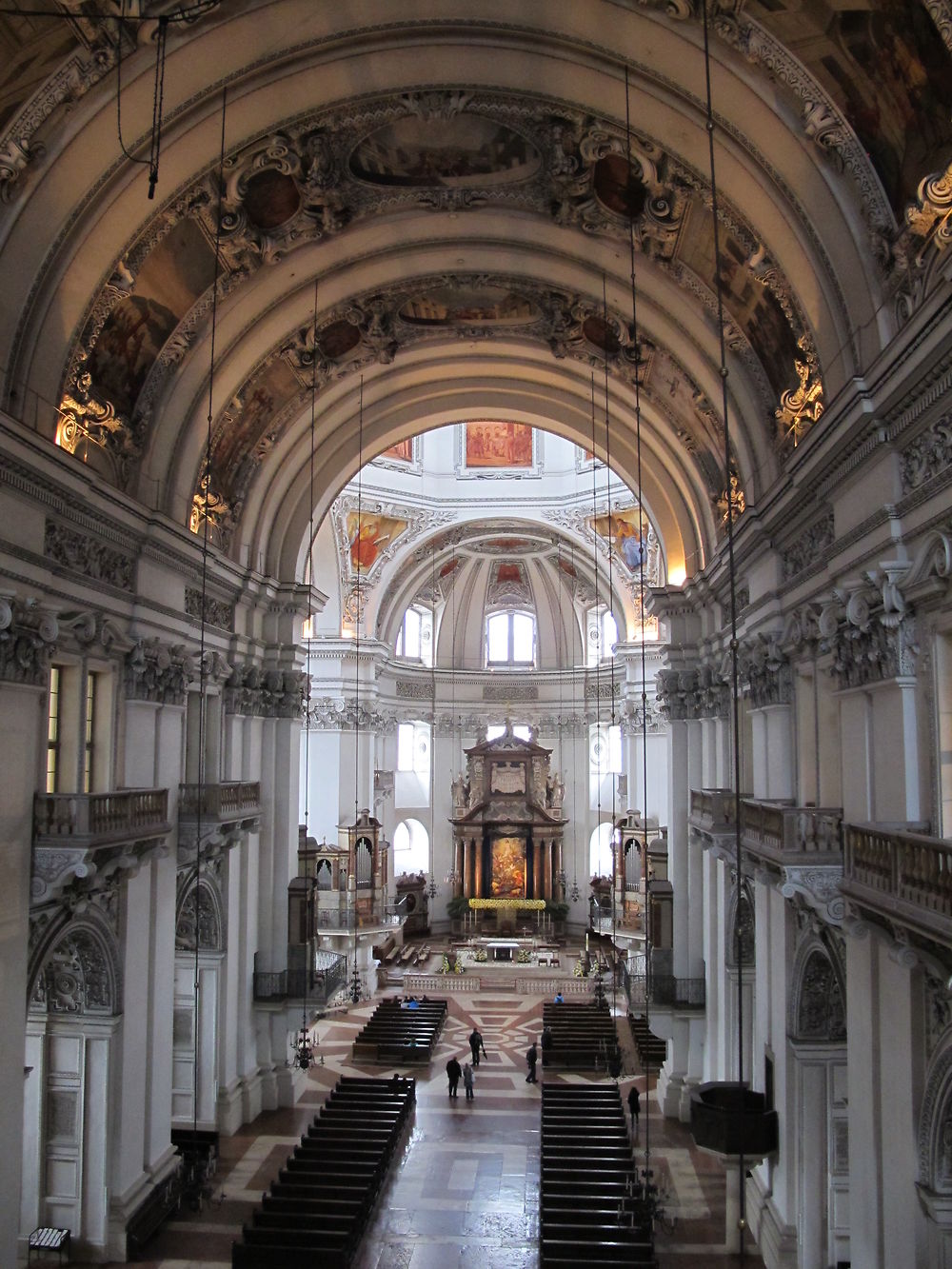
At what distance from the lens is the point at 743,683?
1487 centimetres

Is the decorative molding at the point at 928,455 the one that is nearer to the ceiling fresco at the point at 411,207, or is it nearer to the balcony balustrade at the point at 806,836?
the ceiling fresco at the point at 411,207

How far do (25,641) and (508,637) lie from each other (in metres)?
27.9

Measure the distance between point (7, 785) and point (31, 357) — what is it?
4507 mm

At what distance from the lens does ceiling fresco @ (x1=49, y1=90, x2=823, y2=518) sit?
484 inches

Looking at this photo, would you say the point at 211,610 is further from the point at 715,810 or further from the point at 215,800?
the point at 715,810

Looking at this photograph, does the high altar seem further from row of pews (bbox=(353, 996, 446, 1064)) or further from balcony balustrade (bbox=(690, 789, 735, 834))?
balcony balustrade (bbox=(690, 789, 735, 834))

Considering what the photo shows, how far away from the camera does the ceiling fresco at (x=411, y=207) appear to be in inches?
484

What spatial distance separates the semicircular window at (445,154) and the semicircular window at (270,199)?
0.88 metres

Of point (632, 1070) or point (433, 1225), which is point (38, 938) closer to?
point (433, 1225)

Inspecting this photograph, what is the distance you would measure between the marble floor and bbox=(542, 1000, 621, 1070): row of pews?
478mm

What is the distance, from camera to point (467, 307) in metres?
17.9

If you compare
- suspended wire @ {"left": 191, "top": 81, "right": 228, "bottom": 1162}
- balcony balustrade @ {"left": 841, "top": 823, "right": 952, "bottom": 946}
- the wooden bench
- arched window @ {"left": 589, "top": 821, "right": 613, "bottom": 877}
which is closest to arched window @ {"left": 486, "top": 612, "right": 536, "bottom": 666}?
arched window @ {"left": 589, "top": 821, "right": 613, "bottom": 877}

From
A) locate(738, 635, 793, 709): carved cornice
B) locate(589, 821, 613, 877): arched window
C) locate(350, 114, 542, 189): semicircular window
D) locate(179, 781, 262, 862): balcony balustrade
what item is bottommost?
locate(589, 821, 613, 877): arched window

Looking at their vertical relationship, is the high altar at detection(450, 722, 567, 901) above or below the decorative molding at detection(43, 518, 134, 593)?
below
